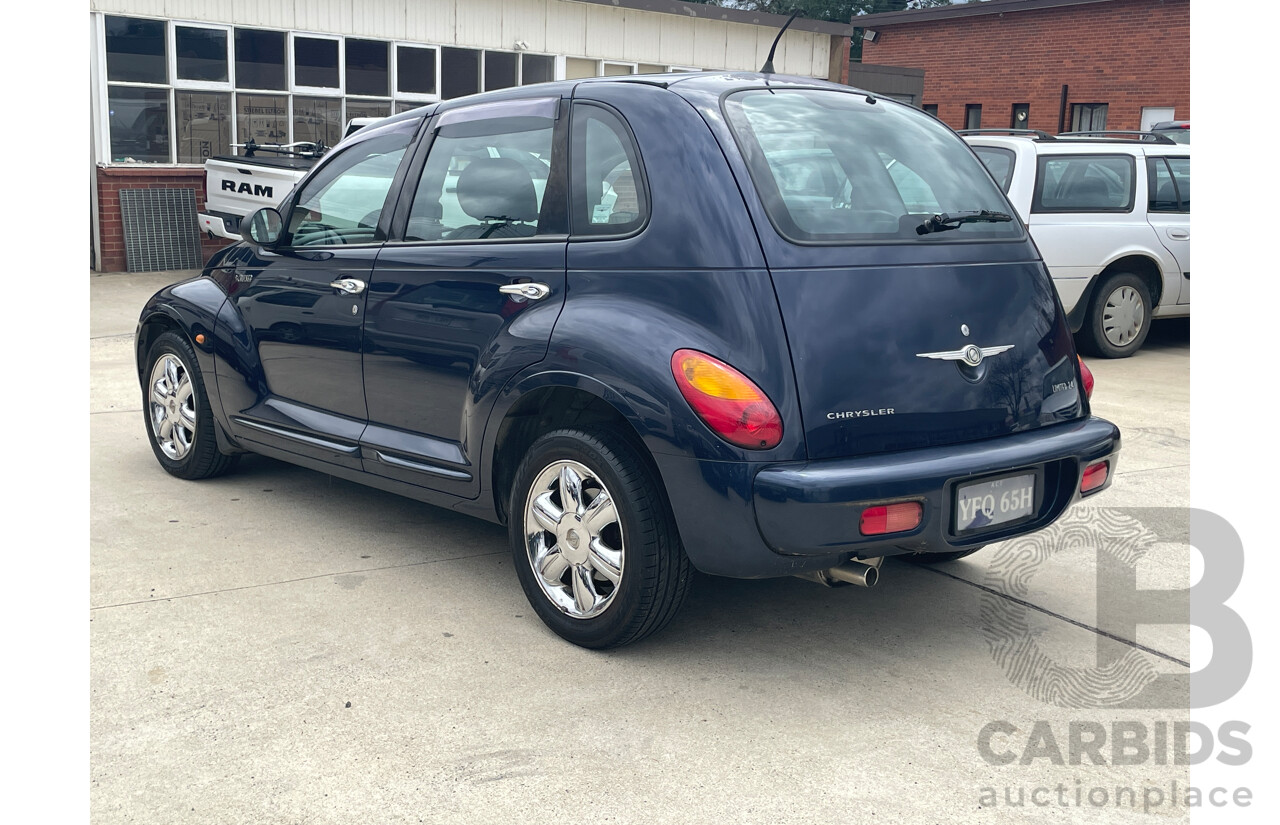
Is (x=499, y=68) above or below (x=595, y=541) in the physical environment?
above

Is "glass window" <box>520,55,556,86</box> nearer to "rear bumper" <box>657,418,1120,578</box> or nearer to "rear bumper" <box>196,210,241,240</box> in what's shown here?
"rear bumper" <box>196,210,241,240</box>

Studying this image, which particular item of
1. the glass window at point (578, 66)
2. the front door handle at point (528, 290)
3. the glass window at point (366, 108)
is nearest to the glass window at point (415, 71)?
the glass window at point (366, 108)

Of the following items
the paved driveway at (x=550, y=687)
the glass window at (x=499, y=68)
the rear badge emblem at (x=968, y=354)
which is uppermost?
the glass window at (x=499, y=68)

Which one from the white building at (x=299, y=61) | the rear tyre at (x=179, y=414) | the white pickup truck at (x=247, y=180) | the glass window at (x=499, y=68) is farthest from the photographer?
the glass window at (x=499, y=68)

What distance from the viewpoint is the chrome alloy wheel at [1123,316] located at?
10070 millimetres

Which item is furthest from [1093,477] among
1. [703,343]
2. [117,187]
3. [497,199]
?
[117,187]

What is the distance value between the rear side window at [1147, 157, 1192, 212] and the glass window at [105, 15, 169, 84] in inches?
461

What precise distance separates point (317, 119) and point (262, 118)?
0.83 m

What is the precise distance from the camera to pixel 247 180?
44.2ft

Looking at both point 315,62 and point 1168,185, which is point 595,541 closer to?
point 1168,185

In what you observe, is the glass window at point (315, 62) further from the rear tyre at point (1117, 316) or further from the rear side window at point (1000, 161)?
the rear tyre at point (1117, 316)

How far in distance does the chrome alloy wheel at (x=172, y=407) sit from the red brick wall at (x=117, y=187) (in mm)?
10212

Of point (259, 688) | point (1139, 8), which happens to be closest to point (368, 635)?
point (259, 688)

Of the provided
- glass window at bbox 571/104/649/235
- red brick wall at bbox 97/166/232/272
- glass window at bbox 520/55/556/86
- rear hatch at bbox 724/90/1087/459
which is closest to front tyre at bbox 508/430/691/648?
rear hatch at bbox 724/90/1087/459
